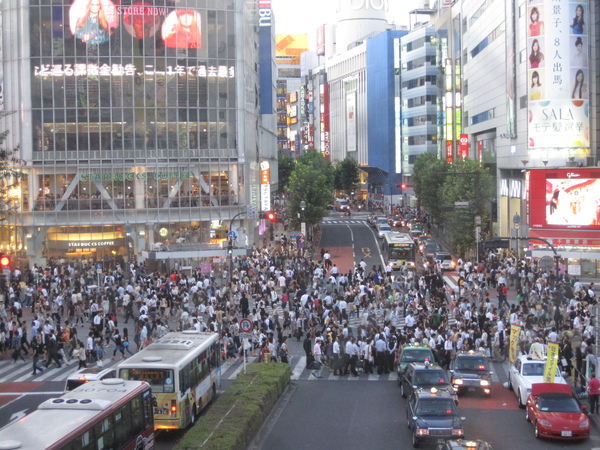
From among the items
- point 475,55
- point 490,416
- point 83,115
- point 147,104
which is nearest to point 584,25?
point 475,55

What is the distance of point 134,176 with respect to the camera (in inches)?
2436

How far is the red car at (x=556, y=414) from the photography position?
19.6 meters

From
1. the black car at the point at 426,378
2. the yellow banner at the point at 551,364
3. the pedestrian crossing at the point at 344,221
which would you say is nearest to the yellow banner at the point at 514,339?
the black car at the point at 426,378

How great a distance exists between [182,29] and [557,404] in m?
47.9

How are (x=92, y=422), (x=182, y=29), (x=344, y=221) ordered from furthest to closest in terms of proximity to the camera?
(x=344, y=221)
(x=182, y=29)
(x=92, y=422)

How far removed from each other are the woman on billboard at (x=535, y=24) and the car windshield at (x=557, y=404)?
135 feet

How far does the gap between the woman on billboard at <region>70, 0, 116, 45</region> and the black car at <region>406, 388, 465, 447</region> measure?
155ft

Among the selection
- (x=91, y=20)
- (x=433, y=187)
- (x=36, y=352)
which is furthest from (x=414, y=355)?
(x=433, y=187)

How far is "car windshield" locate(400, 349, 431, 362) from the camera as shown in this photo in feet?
85.1

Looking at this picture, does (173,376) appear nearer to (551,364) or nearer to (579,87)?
(551,364)

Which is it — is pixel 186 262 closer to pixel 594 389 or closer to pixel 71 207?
pixel 71 207

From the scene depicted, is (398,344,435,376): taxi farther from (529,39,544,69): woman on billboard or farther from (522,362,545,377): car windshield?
(529,39,544,69): woman on billboard

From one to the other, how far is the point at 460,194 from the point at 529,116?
7821 mm

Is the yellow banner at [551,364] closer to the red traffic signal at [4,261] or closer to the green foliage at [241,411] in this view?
the green foliage at [241,411]
